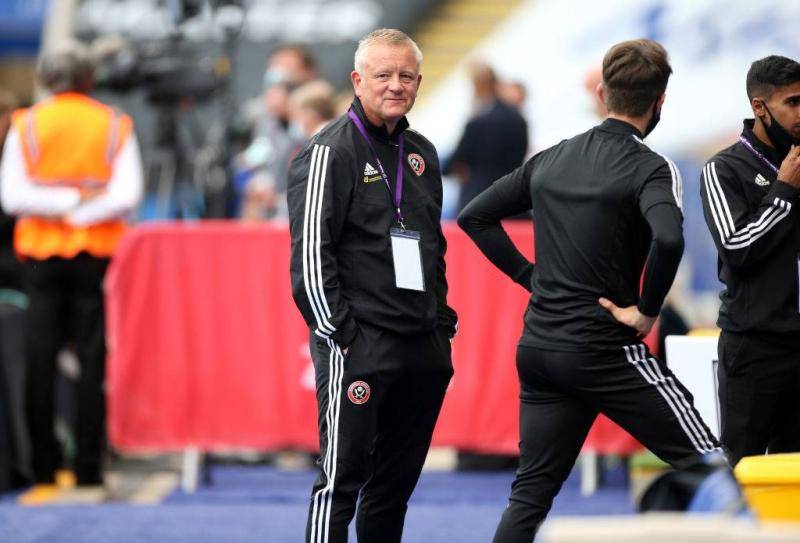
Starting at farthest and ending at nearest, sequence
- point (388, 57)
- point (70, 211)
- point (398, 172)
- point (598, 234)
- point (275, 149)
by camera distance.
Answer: point (275, 149) → point (70, 211) → point (398, 172) → point (388, 57) → point (598, 234)

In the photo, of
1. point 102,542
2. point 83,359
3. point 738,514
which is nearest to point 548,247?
point 738,514

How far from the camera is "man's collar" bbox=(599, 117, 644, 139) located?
4.43 m

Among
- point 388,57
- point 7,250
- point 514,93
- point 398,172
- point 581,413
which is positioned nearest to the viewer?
point 581,413

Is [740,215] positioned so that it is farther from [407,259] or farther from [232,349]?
[232,349]

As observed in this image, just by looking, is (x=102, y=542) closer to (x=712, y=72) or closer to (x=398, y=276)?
(x=398, y=276)

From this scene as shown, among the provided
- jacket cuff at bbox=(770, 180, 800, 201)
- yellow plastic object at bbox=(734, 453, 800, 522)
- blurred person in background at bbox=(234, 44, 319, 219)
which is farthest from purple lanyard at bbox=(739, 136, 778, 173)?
blurred person in background at bbox=(234, 44, 319, 219)

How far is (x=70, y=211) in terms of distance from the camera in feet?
24.4

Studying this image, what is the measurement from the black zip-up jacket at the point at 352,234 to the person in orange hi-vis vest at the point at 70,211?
300 centimetres

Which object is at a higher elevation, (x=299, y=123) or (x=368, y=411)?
(x=299, y=123)

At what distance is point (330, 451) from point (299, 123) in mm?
4207

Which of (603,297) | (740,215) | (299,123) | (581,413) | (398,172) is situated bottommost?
(581,413)

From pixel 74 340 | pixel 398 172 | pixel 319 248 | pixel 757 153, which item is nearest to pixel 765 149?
pixel 757 153

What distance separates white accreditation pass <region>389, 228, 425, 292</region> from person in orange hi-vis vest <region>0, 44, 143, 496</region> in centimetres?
309

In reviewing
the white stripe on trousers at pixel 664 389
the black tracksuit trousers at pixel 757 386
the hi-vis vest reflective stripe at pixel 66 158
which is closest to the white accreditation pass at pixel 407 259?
the white stripe on trousers at pixel 664 389
